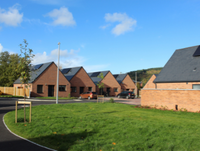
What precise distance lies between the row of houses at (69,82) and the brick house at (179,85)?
19.6 meters

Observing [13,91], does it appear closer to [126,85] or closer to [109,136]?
[126,85]

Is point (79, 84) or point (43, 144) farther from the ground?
point (79, 84)

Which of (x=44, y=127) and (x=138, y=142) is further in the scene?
(x=44, y=127)

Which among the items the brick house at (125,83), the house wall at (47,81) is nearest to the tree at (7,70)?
the house wall at (47,81)

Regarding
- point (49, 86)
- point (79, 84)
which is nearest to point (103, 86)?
point (79, 84)

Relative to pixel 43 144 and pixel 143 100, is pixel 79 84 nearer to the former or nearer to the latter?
pixel 143 100

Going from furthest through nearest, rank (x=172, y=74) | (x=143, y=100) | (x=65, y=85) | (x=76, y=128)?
(x=65, y=85) < (x=172, y=74) < (x=143, y=100) < (x=76, y=128)

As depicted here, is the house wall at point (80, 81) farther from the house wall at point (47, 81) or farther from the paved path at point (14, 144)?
the paved path at point (14, 144)

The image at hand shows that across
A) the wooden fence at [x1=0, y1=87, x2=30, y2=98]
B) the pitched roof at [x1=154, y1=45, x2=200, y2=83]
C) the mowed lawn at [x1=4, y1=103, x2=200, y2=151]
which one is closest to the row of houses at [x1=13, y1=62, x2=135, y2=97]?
the wooden fence at [x1=0, y1=87, x2=30, y2=98]

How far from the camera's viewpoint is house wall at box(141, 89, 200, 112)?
14.9m

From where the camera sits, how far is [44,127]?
27.0 ft

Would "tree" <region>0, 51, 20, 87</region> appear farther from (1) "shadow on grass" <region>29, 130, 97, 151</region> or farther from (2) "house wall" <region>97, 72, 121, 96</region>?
(1) "shadow on grass" <region>29, 130, 97, 151</region>

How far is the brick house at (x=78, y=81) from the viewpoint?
41500mm

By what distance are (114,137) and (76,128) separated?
211cm
